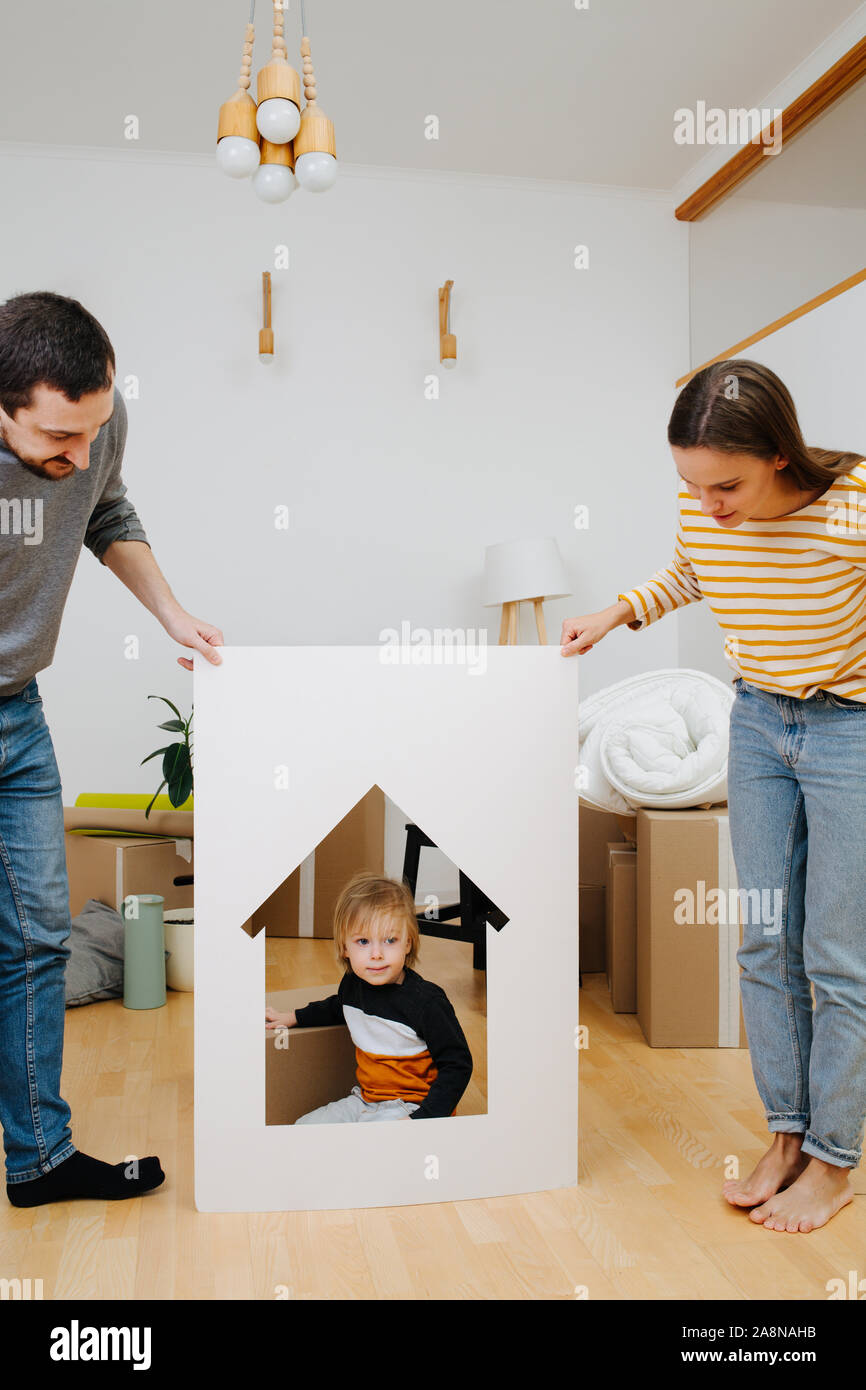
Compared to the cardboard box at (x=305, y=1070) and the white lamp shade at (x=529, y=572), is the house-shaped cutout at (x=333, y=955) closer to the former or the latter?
the cardboard box at (x=305, y=1070)

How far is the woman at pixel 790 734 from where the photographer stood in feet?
4.41

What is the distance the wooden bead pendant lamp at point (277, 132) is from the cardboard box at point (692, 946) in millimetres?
1484

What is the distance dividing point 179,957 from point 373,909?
3.77 feet

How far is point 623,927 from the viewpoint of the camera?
2.36 meters

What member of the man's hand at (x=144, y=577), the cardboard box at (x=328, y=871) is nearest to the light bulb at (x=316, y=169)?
the man's hand at (x=144, y=577)

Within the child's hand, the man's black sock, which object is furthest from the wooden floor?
the child's hand

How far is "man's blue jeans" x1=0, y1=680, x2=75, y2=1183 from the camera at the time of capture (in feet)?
4.84

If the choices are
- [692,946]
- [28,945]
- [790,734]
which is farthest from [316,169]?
[692,946]

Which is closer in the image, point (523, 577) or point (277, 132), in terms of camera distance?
point (277, 132)

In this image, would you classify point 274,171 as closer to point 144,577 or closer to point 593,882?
point 144,577

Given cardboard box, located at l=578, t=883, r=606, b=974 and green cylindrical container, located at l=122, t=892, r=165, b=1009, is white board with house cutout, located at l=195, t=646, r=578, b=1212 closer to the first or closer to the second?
green cylindrical container, located at l=122, t=892, r=165, b=1009

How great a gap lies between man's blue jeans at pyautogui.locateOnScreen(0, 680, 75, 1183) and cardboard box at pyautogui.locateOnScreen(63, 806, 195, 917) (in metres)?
1.34

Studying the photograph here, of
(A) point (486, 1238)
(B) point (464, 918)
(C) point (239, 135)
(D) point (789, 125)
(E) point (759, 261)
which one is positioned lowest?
(A) point (486, 1238)

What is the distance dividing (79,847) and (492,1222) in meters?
1.88
